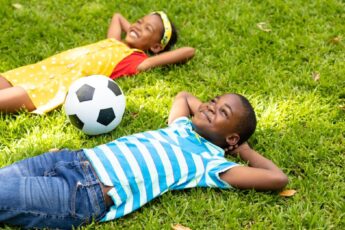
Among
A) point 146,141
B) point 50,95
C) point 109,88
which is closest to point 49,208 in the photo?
point 146,141

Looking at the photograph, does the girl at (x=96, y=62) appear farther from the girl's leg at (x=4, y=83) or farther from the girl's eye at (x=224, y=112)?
the girl's eye at (x=224, y=112)

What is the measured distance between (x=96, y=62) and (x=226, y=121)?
1577 mm

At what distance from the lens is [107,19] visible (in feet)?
17.6

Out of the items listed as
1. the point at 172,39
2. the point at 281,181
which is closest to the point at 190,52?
the point at 172,39

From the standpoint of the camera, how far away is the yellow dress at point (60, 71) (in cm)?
410

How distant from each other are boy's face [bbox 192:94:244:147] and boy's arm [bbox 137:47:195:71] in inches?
48.5

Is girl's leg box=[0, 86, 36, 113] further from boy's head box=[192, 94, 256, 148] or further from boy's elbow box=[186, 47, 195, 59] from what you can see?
boy's elbow box=[186, 47, 195, 59]

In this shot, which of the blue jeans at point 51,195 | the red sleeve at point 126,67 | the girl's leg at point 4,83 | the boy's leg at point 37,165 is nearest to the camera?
the blue jeans at point 51,195

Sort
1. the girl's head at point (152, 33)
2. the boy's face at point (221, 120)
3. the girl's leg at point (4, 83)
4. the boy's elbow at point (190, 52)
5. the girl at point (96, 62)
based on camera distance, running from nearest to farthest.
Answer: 1. the boy's face at point (221, 120)
2. the girl at point (96, 62)
3. the girl's leg at point (4, 83)
4. the boy's elbow at point (190, 52)
5. the girl's head at point (152, 33)

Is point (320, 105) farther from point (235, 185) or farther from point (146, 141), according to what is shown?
point (146, 141)

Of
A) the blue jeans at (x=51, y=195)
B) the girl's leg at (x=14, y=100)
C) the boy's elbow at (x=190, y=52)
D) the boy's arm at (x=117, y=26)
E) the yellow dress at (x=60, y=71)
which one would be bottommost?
the blue jeans at (x=51, y=195)

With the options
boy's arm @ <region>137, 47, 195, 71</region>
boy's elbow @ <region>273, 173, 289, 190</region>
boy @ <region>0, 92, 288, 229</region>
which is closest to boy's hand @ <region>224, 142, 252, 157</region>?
boy @ <region>0, 92, 288, 229</region>

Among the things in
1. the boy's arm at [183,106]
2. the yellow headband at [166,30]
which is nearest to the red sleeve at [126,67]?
the yellow headband at [166,30]

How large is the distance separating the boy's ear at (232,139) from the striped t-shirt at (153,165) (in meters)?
0.09
